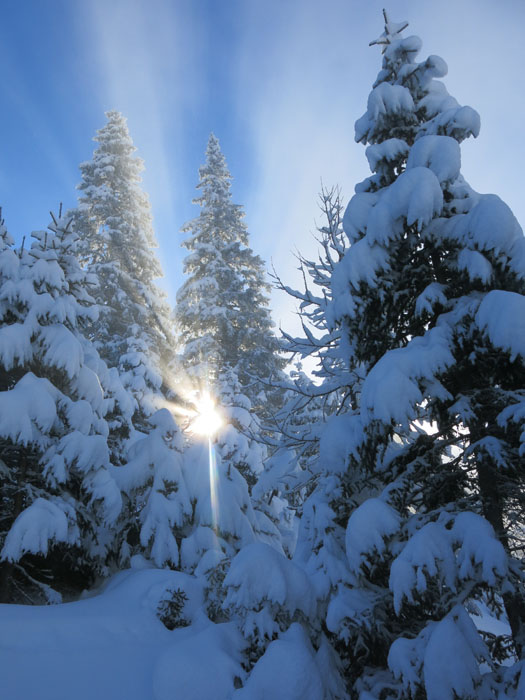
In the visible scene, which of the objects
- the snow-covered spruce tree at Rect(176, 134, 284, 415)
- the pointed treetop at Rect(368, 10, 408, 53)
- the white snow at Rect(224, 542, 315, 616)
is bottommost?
the white snow at Rect(224, 542, 315, 616)

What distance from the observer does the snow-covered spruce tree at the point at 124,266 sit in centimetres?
1552

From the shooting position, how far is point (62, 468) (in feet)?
25.7

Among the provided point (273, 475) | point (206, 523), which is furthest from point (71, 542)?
point (273, 475)

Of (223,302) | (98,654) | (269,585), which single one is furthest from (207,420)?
(269,585)

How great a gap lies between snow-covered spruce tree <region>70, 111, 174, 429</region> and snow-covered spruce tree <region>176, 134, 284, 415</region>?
4.94ft

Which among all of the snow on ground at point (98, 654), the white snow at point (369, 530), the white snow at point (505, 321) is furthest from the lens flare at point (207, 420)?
the white snow at point (505, 321)

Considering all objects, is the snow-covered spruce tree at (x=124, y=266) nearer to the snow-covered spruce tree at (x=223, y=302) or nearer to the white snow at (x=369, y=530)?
the snow-covered spruce tree at (x=223, y=302)

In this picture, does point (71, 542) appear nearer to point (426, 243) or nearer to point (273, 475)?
point (273, 475)

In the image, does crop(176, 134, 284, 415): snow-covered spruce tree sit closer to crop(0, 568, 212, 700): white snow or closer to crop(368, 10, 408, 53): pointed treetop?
crop(0, 568, 212, 700): white snow

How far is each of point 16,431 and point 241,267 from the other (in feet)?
48.9

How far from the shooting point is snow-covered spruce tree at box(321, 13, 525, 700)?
359 cm

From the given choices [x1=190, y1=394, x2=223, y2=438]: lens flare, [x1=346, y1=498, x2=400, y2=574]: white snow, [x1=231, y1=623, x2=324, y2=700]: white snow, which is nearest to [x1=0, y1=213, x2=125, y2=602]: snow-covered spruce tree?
[x1=231, y1=623, x2=324, y2=700]: white snow

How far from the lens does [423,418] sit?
5.16 m

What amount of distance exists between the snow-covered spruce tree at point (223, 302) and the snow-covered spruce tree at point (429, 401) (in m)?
11.2
